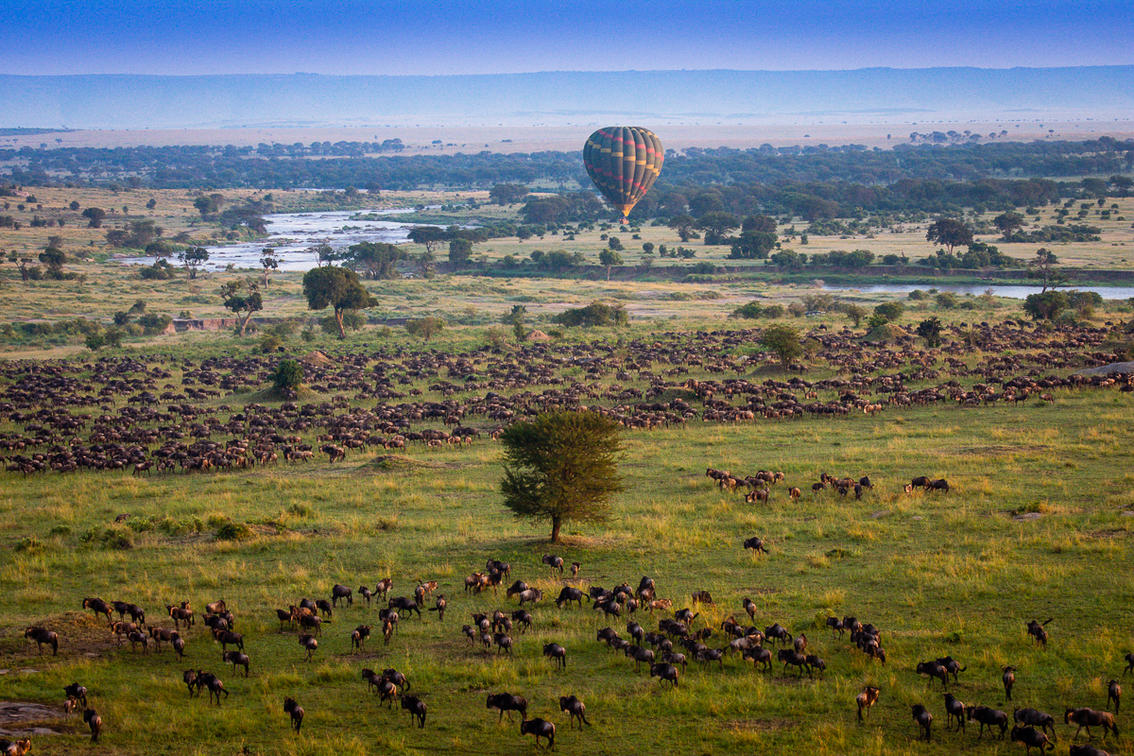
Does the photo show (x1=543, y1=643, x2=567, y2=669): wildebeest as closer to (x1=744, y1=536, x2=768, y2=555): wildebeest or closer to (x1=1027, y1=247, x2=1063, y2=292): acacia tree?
(x1=744, y1=536, x2=768, y2=555): wildebeest

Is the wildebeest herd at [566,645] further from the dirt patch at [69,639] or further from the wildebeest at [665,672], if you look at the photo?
the dirt patch at [69,639]

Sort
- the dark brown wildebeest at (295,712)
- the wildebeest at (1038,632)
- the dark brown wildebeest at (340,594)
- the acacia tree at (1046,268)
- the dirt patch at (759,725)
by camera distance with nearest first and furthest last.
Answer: the dirt patch at (759,725), the dark brown wildebeest at (295,712), the wildebeest at (1038,632), the dark brown wildebeest at (340,594), the acacia tree at (1046,268)

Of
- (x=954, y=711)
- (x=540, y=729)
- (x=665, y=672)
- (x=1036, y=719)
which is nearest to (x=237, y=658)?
(x=540, y=729)

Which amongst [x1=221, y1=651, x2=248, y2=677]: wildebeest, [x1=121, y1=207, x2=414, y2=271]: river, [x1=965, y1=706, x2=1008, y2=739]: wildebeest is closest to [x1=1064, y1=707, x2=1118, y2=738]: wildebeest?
[x1=965, y1=706, x2=1008, y2=739]: wildebeest

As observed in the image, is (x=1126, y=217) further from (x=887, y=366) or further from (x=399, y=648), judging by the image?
(x=399, y=648)

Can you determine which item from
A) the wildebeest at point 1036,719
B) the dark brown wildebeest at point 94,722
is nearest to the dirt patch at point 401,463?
the dark brown wildebeest at point 94,722

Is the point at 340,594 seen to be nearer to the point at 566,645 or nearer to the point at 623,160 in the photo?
the point at 566,645
